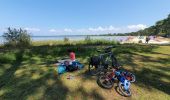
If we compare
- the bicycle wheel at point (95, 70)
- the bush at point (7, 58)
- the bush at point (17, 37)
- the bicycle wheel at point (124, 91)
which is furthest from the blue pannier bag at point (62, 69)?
the bush at point (17, 37)

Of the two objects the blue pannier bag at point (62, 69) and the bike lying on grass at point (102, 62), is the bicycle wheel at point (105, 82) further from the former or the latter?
the blue pannier bag at point (62, 69)

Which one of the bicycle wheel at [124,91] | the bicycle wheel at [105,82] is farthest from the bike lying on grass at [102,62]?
the bicycle wheel at [124,91]

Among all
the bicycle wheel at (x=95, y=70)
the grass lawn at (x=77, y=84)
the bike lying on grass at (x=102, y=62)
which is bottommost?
the grass lawn at (x=77, y=84)

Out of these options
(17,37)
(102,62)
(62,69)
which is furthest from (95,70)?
(17,37)

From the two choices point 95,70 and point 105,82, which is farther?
point 95,70

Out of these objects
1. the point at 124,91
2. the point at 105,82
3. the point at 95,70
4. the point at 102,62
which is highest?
the point at 102,62

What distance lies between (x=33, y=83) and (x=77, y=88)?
1968mm

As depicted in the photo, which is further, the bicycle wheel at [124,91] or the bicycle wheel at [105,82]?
the bicycle wheel at [105,82]

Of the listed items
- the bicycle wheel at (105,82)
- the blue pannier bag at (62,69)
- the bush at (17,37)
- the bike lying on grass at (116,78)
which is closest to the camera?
the bike lying on grass at (116,78)

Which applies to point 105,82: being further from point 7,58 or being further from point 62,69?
point 7,58

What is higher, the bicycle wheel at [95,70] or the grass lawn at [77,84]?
the bicycle wheel at [95,70]

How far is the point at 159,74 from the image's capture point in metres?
9.78

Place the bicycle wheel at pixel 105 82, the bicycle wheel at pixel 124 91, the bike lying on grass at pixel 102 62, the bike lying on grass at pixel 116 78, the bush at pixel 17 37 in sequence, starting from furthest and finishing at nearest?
the bush at pixel 17 37
the bike lying on grass at pixel 102 62
the bicycle wheel at pixel 105 82
the bike lying on grass at pixel 116 78
the bicycle wheel at pixel 124 91

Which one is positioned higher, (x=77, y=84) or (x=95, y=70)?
(x=95, y=70)
